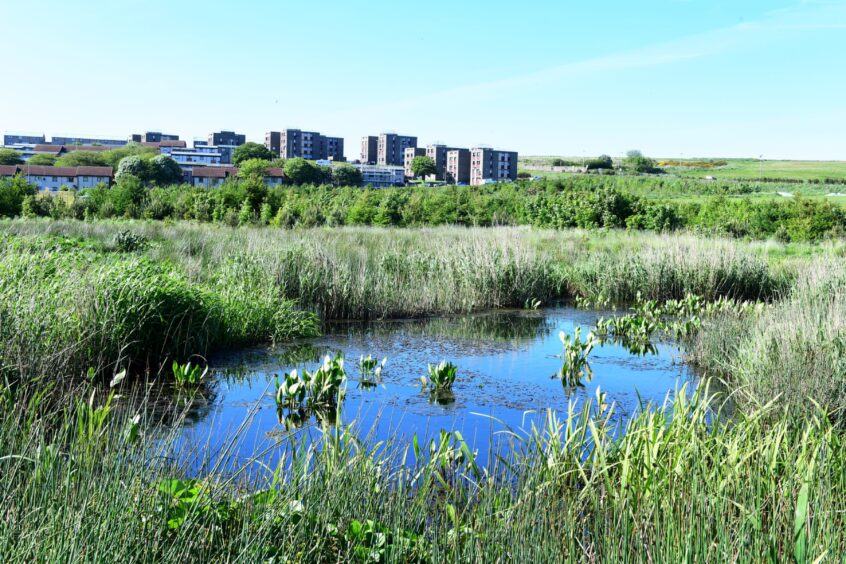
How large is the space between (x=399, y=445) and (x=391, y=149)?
168075 millimetres

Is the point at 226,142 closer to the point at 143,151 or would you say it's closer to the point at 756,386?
the point at 143,151

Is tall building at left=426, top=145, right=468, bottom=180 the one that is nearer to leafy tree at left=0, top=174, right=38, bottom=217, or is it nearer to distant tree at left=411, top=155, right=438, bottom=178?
distant tree at left=411, top=155, right=438, bottom=178

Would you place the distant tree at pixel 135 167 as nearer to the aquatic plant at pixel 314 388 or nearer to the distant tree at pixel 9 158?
the distant tree at pixel 9 158

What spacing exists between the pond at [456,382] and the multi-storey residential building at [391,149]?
15898 cm

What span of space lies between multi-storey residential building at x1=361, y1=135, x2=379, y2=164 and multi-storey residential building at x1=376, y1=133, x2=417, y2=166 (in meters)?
0.90

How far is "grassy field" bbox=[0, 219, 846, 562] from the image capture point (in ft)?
9.32

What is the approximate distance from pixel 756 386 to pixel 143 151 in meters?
126

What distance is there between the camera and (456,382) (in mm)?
7742

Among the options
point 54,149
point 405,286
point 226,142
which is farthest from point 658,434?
point 226,142

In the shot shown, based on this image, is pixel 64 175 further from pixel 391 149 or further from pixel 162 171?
pixel 391 149

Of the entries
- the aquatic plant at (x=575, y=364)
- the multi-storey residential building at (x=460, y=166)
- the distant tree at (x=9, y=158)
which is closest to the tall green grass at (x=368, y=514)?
the aquatic plant at (x=575, y=364)

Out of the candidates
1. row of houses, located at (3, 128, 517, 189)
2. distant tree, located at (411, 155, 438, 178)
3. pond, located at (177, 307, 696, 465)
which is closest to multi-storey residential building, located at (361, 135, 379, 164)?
row of houses, located at (3, 128, 517, 189)

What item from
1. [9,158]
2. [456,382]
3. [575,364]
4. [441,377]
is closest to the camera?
[441,377]

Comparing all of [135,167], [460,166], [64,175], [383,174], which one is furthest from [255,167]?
[460,166]
